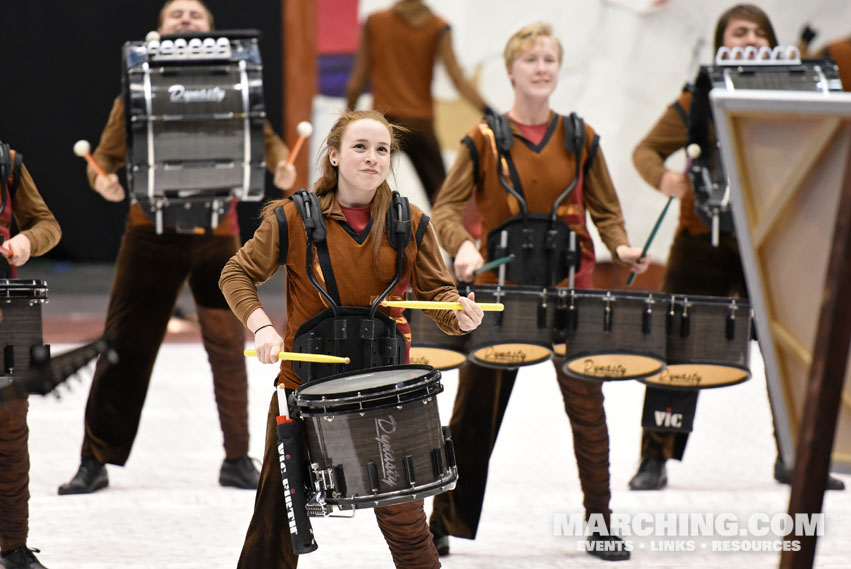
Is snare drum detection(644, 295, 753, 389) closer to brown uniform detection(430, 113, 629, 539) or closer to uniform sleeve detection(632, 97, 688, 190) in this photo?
brown uniform detection(430, 113, 629, 539)

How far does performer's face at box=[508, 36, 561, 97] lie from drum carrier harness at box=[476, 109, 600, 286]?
0.47 ft

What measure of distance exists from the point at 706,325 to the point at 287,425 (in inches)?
66.4

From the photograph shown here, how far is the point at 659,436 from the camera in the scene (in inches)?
204

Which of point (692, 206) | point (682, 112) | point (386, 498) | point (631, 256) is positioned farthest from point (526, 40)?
point (386, 498)

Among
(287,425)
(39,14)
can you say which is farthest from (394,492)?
(39,14)

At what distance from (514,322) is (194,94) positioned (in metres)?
1.57

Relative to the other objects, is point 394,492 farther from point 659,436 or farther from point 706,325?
point 659,436

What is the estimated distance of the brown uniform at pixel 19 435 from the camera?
3633mm

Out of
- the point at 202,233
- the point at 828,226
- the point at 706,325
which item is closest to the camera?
→ the point at 828,226

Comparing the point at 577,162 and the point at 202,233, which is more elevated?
the point at 577,162

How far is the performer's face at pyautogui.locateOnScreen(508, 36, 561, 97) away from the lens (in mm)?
4238

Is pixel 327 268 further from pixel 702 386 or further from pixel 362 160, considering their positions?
pixel 702 386

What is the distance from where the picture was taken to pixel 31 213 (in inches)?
153
